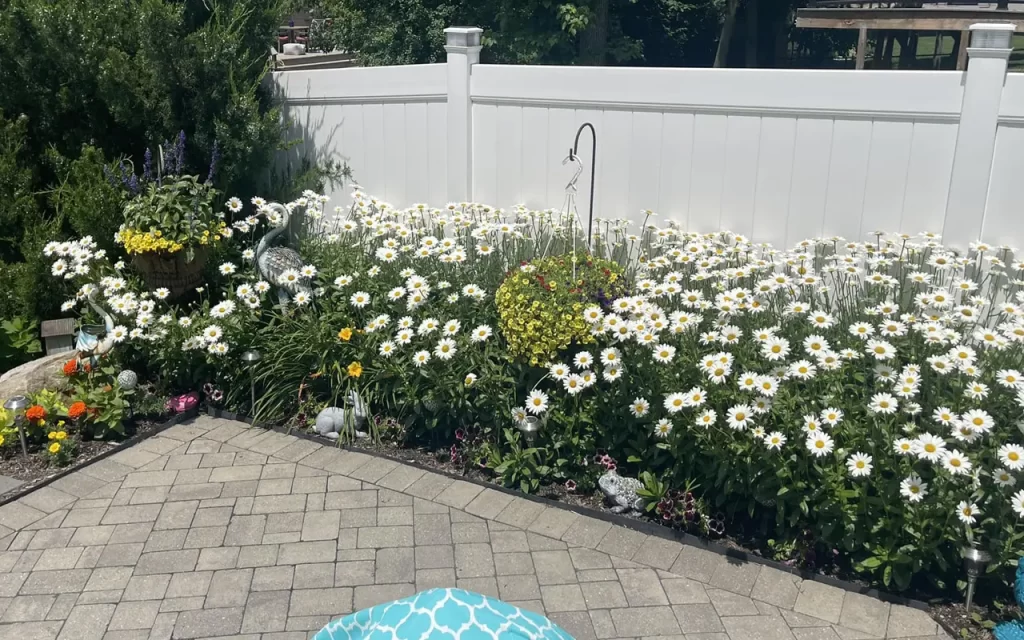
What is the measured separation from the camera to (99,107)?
594cm

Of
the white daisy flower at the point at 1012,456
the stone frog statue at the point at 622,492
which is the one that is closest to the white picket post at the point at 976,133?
the white daisy flower at the point at 1012,456

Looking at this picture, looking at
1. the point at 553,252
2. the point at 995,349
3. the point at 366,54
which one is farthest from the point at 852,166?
the point at 366,54

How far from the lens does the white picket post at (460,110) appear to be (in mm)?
5457

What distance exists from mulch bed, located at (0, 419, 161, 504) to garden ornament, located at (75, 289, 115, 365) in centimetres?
51

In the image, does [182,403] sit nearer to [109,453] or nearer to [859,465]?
[109,453]

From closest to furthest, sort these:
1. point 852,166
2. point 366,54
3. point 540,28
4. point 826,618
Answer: point 826,618, point 852,166, point 540,28, point 366,54

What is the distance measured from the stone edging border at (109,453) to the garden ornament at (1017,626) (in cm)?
412

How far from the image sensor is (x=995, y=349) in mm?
3615

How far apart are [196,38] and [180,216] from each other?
131 centimetres

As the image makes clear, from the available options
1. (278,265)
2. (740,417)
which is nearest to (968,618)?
(740,417)

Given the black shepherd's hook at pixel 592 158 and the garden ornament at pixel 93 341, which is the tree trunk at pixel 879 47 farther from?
the garden ornament at pixel 93 341

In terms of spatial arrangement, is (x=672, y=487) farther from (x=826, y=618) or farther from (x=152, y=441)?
(x=152, y=441)

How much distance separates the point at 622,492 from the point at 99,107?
4499mm

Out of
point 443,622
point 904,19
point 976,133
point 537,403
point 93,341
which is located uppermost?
point 904,19
